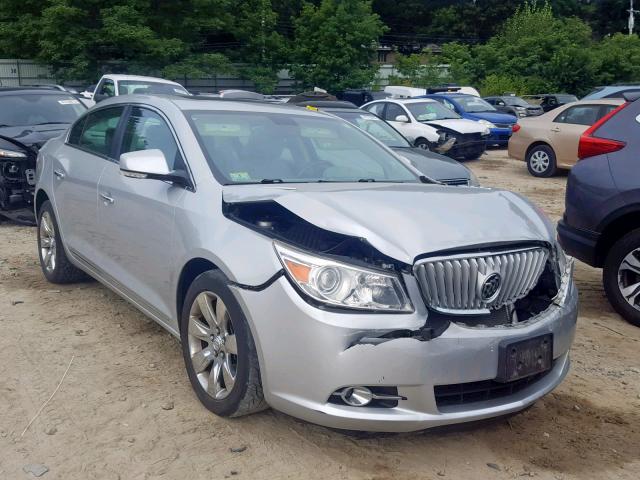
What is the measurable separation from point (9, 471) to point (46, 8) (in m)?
29.3

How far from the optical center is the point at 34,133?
27.8 feet

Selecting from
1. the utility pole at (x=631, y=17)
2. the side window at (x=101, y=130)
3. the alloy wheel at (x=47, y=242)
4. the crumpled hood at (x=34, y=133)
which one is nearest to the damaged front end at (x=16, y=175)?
the crumpled hood at (x=34, y=133)

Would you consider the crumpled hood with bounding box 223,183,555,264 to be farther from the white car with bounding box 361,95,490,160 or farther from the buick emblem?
the white car with bounding box 361,95,490,160

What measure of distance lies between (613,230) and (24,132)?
6.75 m

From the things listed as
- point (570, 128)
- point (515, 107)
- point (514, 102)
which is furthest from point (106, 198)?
point (514, 102)

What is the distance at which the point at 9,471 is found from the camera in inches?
123

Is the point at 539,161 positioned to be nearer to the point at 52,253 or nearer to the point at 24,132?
the point at 24,132

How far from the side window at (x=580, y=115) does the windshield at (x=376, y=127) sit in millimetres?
5080

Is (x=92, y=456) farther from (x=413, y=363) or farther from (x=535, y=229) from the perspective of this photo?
(x=535, y=229)

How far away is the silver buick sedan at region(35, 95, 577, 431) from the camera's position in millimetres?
2982

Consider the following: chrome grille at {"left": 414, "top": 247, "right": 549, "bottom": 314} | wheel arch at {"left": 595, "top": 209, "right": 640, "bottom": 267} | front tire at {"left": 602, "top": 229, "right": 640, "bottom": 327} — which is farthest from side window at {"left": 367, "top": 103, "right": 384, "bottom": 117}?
chrome grille at {"left": 414, "top": 247, "right": 549, "bottom": 314}

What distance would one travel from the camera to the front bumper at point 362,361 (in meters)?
2.93

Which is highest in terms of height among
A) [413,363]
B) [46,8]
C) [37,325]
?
[46,8]

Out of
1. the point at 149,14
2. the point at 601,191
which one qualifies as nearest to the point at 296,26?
the point at 149,14
